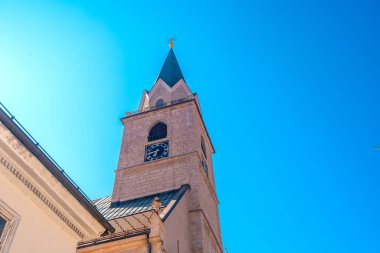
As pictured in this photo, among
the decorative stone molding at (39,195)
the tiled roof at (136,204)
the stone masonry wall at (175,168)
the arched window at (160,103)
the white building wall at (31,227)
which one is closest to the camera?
the white building wall at (31,227)

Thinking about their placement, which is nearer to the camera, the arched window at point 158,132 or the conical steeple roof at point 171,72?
the arched window at point 158,132

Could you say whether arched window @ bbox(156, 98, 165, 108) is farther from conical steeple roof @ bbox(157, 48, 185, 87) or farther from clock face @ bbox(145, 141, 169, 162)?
clock face @ bbox(145, 141, 169, 162)

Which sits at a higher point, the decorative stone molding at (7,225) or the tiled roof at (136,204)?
the tiled roof at (136,204)

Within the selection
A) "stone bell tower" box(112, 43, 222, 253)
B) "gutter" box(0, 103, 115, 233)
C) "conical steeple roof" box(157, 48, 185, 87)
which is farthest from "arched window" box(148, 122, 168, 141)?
"gutter" box(0, 103, 115, 233)

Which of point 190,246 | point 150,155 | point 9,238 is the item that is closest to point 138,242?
point 190,246

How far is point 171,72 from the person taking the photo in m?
32.8

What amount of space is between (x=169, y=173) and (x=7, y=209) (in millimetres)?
15691

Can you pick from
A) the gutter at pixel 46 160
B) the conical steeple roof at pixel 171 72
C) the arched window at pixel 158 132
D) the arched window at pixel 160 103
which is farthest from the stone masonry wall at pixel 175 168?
the gutter at pixel 46 160

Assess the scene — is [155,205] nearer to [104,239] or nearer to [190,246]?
[104,239]

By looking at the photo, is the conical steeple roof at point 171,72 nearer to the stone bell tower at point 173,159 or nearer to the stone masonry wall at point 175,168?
the stone bell tower at point 173,159

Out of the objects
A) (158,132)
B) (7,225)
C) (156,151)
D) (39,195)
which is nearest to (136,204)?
(156,151)

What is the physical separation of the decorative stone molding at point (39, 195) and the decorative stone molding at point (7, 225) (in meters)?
0.59

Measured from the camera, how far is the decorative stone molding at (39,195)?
21.6 ft

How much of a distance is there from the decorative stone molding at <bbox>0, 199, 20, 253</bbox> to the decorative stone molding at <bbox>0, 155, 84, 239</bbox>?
1.93 feet
